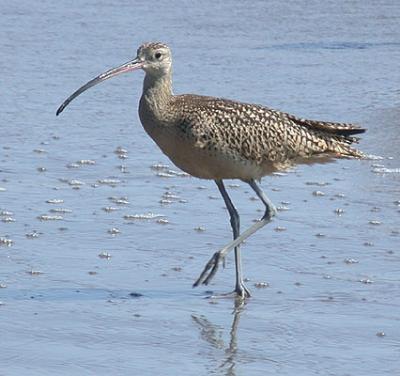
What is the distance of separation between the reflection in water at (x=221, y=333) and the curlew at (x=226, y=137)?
29 centimetres

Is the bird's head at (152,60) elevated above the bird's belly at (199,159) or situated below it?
above

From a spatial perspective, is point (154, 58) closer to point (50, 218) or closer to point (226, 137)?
point (226, 137)

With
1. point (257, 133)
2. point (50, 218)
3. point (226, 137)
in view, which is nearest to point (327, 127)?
point (257, 133)

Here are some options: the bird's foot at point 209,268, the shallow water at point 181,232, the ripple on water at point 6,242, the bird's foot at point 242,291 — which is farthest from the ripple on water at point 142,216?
the bird's foot at point 242,291

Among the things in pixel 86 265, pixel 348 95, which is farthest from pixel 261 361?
pixel 348 95

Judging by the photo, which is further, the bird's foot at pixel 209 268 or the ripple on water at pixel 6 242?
the ripple on water at pixel 6 242

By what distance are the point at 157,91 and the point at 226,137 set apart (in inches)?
17.9

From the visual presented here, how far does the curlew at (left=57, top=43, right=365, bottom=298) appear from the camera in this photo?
7.42 meters

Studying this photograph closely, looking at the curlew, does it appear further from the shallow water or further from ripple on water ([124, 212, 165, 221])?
ripple on water ([124, 212, 165, 221])

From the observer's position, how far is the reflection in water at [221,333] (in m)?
6.12

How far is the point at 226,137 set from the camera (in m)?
7.48

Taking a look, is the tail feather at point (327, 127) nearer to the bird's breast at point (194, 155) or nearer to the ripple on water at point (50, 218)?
the bird's breast at point (194, 155)

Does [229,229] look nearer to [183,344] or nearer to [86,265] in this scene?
[86,265]

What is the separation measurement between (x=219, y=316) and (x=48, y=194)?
2502 mm
